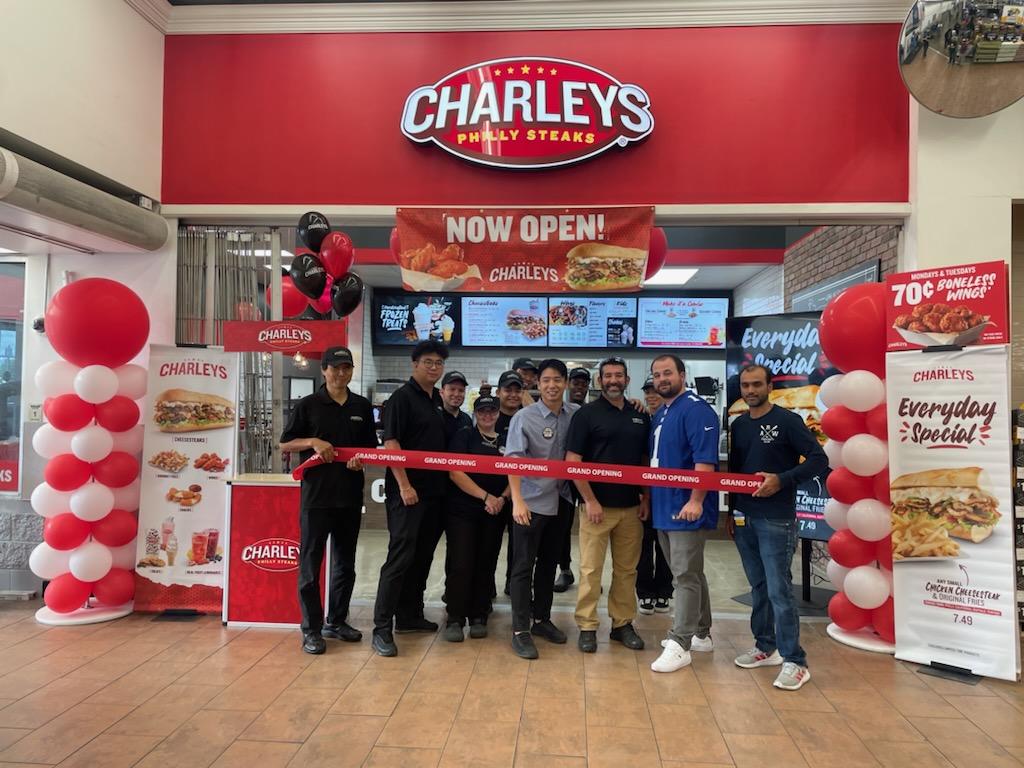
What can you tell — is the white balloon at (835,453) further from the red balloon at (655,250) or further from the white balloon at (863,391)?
the red balloon at (655,250)

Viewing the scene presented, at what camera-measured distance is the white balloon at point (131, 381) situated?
4340mm

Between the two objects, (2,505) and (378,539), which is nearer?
(2,505)

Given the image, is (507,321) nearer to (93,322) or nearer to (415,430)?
(415,430)

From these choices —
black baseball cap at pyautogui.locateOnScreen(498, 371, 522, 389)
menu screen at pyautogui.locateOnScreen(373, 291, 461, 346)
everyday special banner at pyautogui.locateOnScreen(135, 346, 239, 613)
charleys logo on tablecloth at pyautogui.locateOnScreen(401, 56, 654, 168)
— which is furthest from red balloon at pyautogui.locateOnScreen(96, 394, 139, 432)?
menu screen at pyautogui.locateOnScreen(373, 291, 461, 346)

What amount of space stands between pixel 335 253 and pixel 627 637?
305cm

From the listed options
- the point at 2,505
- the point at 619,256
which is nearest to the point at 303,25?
the point at 619,256

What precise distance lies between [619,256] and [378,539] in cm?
392

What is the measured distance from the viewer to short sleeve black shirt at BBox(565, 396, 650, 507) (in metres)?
3.81

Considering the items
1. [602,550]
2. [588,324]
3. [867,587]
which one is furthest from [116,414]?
[588,324]

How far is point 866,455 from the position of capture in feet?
12.7

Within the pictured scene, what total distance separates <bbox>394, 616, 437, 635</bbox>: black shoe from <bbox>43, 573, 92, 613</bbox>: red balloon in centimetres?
195

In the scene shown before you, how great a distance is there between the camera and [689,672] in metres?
3.59

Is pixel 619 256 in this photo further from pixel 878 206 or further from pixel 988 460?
pixel 988 460

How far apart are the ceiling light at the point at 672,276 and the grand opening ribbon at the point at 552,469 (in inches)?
178
